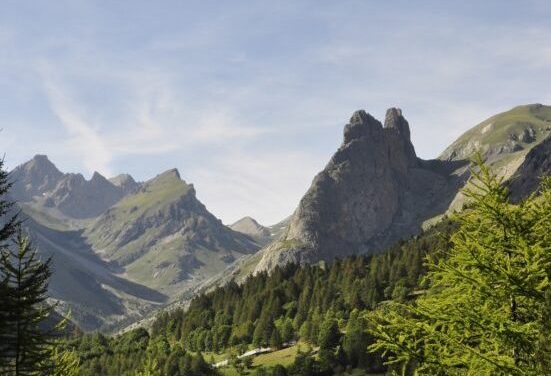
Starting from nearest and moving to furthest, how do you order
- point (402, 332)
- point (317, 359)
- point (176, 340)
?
point (402, 332)
point (317, 359)
point (176, 340)

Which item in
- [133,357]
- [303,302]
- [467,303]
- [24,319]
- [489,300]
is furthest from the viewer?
[303,302]

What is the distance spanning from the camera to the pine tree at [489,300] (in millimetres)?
15867

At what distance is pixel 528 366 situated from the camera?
50.7 ft

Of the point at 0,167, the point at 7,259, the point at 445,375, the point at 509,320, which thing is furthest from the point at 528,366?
the point at 0,167

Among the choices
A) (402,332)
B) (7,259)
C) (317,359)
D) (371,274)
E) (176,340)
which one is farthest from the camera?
(176,340)

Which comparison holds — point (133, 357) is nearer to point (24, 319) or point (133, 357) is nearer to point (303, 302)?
point (303, 302)

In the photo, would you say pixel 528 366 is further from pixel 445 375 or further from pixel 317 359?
pixel 317 359

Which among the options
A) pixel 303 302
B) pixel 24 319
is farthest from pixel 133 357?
pixel 24 319

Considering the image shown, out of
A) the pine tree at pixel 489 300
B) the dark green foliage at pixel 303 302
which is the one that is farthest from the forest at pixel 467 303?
the dark green foliage at pixel 303 302

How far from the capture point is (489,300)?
17031mm

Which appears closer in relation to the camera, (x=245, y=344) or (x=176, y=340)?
(x=245, y=344)

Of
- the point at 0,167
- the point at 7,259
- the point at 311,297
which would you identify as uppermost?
the point at 0,167

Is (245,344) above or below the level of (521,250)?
below

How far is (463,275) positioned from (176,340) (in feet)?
606
